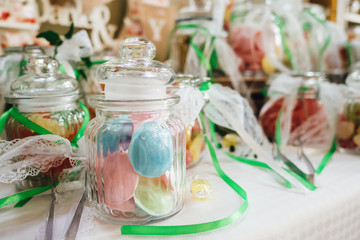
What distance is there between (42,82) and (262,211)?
0.36m

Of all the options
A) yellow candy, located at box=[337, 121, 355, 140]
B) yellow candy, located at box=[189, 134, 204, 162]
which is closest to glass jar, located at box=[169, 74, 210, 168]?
yellow candy, located at box=[189, 134, 204, 162]

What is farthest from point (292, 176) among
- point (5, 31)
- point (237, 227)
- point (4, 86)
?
point (5, 31)

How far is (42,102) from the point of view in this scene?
1.36 ft

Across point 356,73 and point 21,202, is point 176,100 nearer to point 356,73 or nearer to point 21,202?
point 21,202

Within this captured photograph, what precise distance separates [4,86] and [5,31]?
41 centimetres

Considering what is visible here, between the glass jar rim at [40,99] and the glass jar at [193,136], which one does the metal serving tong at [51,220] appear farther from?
the glass jar at [193,136]

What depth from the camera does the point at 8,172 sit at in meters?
0.37

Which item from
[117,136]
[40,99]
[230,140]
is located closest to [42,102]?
[40,99]

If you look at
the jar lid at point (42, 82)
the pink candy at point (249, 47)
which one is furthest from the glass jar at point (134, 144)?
the pink candy at point (249, 47)

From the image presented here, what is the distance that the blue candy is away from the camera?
32 centimetres

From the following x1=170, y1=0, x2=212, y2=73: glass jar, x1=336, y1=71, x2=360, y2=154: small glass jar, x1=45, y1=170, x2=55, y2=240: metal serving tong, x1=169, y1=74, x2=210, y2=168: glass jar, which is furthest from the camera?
x1=170, y1=0, x2=212, y2=73: glass jar

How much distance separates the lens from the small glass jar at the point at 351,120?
617 mm

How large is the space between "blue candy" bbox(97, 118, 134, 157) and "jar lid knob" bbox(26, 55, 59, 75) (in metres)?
0.17

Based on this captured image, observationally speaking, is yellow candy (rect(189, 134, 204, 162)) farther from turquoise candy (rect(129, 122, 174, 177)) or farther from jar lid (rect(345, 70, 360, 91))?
jar lid (rect(345, 70, 360, 91))
